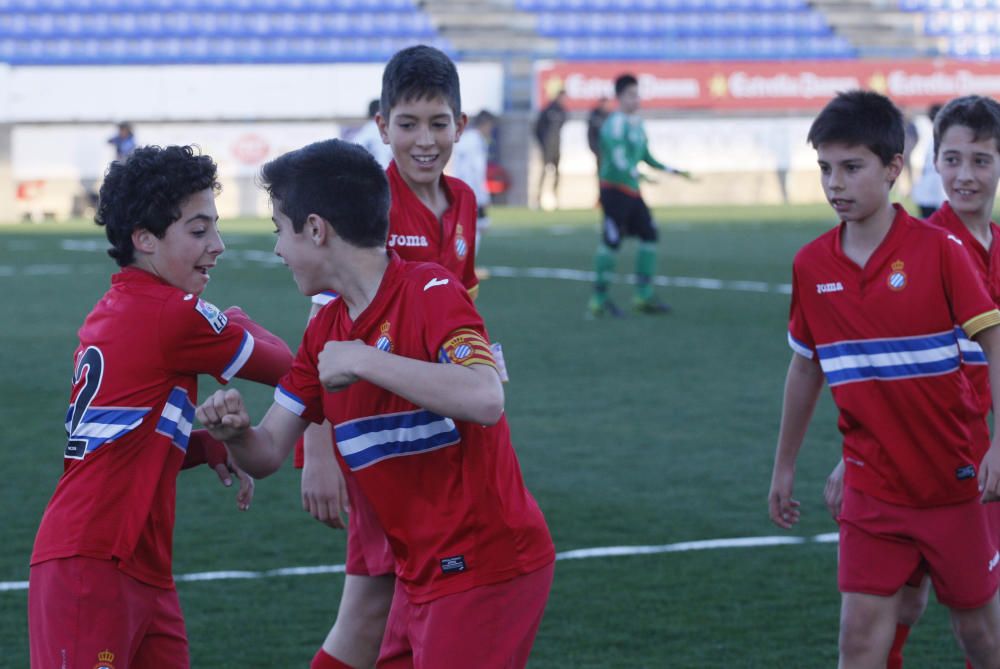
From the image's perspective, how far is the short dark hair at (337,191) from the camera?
295cm

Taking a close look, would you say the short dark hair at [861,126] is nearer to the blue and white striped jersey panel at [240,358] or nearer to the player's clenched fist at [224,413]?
the blue and white striped jersey panel at [240,358]

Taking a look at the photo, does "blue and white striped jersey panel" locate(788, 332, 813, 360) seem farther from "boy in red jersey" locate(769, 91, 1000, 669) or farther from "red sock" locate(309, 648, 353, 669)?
"red sock" locate(309, 648, 353, 669)

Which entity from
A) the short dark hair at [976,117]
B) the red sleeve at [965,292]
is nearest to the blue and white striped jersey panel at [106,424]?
the red sleeve at [965,292]

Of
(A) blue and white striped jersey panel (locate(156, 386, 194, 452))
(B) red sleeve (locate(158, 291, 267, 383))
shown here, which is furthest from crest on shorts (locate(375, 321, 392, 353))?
(A) blue and white striped jersey panel (locate(156, 386, 194, 452))

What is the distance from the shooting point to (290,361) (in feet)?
11.5

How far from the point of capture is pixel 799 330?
4.12 metres

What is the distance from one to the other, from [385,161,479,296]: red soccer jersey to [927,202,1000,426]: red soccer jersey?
1.30m

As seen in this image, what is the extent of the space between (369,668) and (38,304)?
454 inches

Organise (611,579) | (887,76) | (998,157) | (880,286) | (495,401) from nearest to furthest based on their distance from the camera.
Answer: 1. (495,401)
2. (880,286)
3. (998,157)
4. (611,579)
5. (887,76)

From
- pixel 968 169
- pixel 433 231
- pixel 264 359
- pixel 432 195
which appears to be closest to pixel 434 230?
pixel 433 231

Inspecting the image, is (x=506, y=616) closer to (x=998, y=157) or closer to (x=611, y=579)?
(x=998, y=157)

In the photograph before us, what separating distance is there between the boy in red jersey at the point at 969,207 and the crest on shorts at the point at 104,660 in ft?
6.48

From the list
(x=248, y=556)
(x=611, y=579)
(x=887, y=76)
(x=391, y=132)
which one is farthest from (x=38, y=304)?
(x=887, y=76)

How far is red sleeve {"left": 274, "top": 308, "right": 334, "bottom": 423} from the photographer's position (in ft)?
10.3
